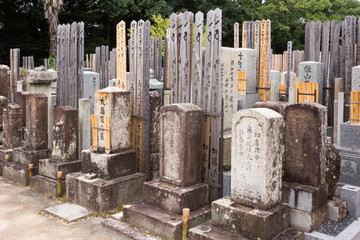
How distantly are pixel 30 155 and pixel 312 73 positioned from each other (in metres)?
6.07

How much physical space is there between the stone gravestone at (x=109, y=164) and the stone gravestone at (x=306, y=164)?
2.46m

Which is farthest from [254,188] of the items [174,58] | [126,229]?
[174,58]

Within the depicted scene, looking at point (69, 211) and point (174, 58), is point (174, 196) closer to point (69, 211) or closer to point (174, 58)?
point (69, 211)

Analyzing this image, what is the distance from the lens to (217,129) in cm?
522

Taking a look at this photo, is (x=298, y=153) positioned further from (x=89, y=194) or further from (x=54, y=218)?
(x=54, y=218)

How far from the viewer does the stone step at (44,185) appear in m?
6.24

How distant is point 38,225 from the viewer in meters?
5.12

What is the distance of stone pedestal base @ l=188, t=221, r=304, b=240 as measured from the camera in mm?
3984

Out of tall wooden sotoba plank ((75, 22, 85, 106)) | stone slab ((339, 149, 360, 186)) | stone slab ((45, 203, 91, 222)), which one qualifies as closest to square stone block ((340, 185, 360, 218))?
stone slab ((339, 149, 360, 186))

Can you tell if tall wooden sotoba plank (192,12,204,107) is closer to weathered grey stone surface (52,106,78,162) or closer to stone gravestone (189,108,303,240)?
stone gravestone (189,108,303,240)

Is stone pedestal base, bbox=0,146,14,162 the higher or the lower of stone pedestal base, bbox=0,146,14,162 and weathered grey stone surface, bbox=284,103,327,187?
the lower

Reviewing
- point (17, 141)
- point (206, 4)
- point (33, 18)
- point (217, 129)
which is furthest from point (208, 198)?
point (33, 18)

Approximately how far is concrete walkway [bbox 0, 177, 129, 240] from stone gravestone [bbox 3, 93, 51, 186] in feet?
2.87

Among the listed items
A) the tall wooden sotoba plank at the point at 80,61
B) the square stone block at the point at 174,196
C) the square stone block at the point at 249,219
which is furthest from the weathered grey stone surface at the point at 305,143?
the tall wooden sotoba plank at the point at 80,61
